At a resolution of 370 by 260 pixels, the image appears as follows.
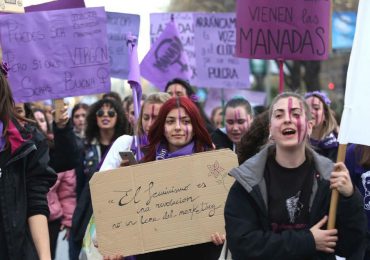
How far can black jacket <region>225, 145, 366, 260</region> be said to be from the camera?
363cm

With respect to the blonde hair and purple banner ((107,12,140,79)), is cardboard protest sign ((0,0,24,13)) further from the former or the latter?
purple banner ((107,12,140,79))

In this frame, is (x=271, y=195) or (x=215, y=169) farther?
(x=215, y=169)

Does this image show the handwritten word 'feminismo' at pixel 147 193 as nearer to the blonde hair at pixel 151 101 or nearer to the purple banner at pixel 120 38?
the blonde hair at pixel 151 101

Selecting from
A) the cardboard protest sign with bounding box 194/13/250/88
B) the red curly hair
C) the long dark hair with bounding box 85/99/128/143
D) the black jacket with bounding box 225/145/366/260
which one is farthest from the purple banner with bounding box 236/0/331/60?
the black jacket with bounding box 225/145/366/260

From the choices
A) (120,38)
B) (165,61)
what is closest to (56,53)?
(120,38)

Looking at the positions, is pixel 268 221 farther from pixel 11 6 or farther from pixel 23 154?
pixel 11 6

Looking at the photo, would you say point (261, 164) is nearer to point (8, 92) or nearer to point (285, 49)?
point (8, 92)

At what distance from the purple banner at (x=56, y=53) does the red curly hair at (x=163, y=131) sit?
1.36m

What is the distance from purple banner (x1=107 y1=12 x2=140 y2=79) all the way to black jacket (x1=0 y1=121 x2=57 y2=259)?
495 centimetres

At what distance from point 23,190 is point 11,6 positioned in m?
2.66

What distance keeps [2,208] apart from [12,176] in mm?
161

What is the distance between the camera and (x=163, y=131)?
5031 millimetres

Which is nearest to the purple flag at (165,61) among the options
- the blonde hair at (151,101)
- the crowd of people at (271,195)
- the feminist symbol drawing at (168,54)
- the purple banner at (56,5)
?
the feminist symbol drawing at (168,54)

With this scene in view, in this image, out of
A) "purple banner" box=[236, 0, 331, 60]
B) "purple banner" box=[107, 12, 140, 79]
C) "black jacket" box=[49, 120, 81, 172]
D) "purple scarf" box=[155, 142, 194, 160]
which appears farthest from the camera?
"purple banner" box=[107, 12, 140, 79]
